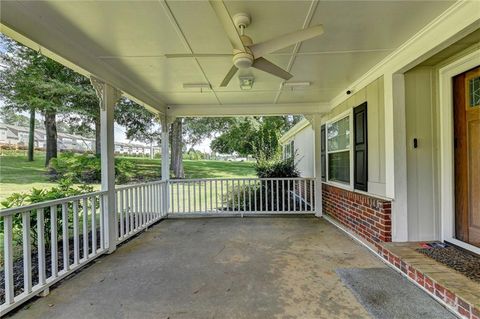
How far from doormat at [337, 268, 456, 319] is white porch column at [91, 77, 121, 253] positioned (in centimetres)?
302

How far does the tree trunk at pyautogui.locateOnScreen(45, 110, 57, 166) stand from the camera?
6262 millimetres

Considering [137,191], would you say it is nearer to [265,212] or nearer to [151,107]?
[151,107]

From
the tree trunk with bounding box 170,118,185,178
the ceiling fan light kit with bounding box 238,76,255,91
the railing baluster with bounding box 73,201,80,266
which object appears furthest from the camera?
the tree trunk with bounding box 170,118,185,178

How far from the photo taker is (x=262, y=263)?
3244 mm

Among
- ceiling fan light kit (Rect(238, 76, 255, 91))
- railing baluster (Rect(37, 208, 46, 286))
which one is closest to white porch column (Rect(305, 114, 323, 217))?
ceiling fan light kit (Rect(238, 76, 255, 91))

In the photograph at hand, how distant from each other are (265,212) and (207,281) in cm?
338

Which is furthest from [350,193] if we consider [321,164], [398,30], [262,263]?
[398,30]

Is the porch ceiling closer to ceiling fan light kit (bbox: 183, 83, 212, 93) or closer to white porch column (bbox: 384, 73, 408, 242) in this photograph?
ceiling fan light kit (bbox: 183, 83, 212, 93)

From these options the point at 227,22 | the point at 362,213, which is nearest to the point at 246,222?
the point at 362,213

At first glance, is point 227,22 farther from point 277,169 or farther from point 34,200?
point 277,169

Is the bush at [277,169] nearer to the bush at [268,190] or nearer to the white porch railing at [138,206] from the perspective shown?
the bush at [268,190]

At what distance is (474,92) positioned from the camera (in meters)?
2.81

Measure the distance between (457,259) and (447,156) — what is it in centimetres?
118

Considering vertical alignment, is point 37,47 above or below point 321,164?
above
